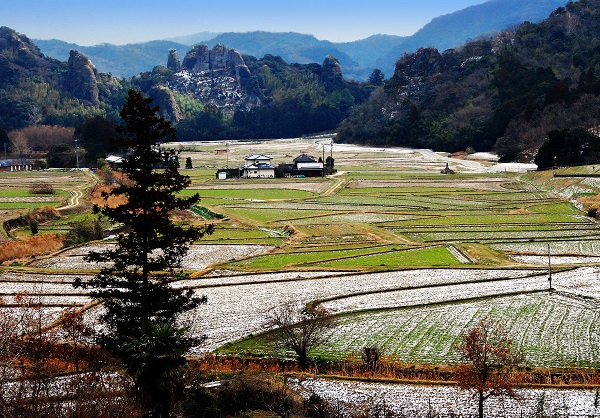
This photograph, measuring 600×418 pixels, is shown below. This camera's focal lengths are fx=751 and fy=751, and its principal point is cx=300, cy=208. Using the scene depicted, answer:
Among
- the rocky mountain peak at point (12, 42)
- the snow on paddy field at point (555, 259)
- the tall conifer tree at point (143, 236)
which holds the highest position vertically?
the rocky mountain peak at point (12, 42)

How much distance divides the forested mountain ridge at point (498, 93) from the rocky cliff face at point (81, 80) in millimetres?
66414

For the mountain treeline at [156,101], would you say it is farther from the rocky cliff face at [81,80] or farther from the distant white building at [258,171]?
the distant white building at [258,171]

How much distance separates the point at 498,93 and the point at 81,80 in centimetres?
10489

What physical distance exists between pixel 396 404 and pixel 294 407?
2.57m

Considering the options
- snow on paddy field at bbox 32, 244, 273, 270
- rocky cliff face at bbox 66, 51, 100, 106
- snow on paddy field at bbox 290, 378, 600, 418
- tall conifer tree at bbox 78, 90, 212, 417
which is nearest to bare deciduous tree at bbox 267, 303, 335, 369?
snow on paddy field at bbox 290, 378, 600, 418

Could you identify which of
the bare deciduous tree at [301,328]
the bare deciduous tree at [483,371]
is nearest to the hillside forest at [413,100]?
the bare deciduous tree at [301,328]

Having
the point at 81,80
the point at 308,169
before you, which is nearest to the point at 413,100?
the point at 308,169

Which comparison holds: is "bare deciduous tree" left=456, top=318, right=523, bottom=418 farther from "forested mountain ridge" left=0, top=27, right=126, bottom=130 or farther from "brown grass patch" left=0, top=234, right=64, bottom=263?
"forested mountain ridge" left=0, top=27, right=126, bottom=130

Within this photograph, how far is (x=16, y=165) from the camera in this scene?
315 ft

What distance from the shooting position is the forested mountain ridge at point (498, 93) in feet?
313

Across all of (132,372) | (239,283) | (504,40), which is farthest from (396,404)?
(504,40)

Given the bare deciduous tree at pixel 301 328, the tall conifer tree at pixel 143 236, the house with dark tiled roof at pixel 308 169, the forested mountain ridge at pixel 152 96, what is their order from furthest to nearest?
the forested mountain ridge at pixel 152 96 → the house with dark tiled roof at pixel 308 169 → the bare deciduous tree at pixel 301 328 → the tall conifer tree at pixel 143 236

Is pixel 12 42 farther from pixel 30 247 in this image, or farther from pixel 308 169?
pixel 30 247

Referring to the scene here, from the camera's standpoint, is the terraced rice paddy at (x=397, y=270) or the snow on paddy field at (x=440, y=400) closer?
the snow on paddy field at (x=440, y=400)
